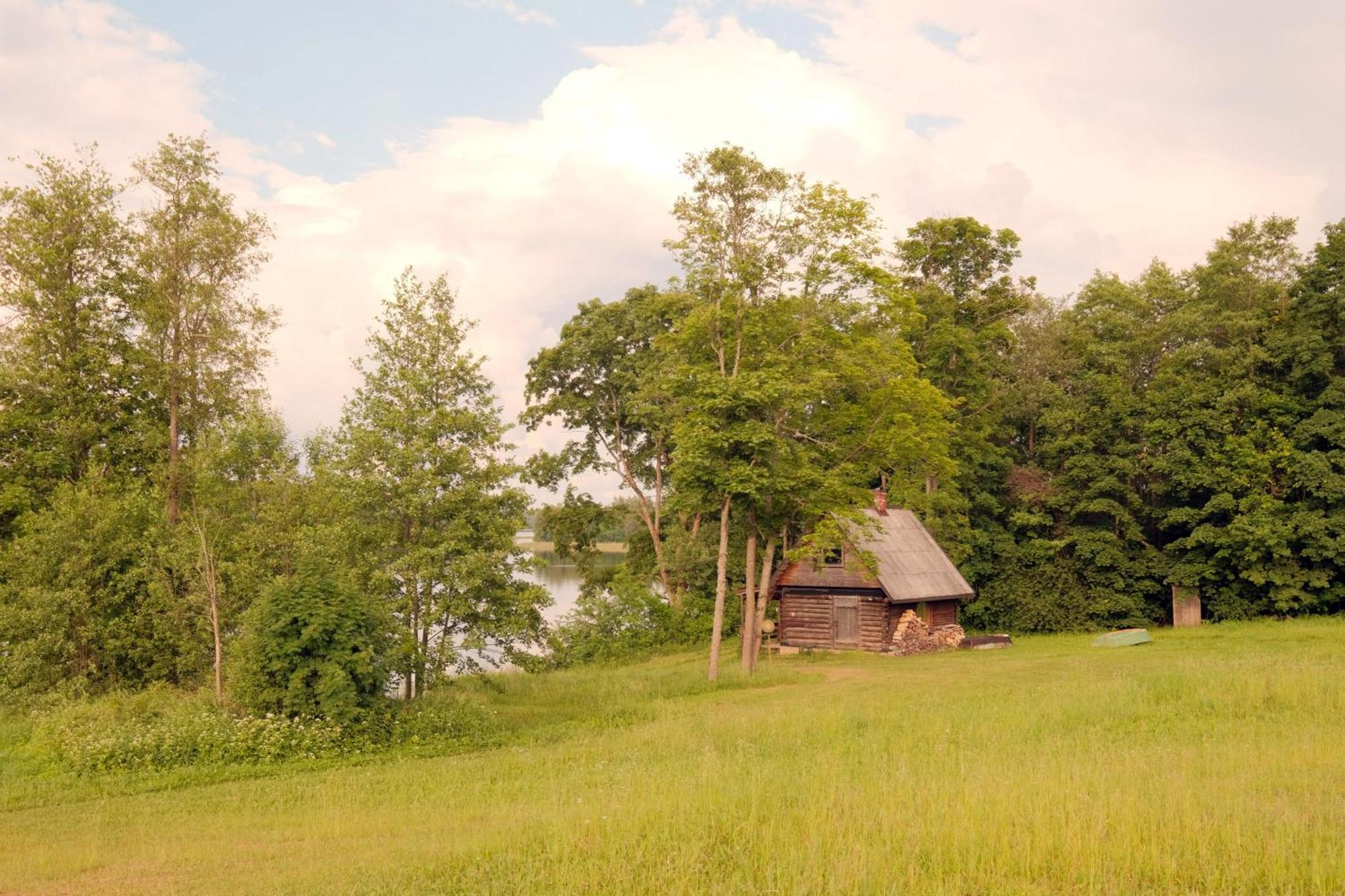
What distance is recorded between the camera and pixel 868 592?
3594 cm

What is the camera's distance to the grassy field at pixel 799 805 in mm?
7164

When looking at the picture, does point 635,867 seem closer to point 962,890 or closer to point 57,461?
point 962,890

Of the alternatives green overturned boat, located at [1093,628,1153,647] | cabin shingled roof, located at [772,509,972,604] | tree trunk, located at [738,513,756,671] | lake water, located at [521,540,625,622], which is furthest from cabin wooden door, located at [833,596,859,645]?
lake water, located at [521,540,625,622]

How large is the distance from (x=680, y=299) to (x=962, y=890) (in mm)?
22932

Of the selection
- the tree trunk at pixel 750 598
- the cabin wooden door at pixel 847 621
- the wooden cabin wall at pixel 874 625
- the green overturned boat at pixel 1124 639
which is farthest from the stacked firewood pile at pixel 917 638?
the tree trunk at pixel 750 598

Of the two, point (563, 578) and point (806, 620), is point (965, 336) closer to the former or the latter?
point (806, 620)

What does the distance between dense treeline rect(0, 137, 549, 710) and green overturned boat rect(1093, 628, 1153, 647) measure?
74.0ft

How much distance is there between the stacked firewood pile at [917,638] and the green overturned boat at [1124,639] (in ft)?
16.9

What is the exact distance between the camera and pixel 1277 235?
41.8 m

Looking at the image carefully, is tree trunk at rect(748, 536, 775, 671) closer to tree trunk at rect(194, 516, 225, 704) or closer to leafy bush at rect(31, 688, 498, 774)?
leafy bush at rect(31, 688, 498, 774)

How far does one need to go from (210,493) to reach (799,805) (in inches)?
780

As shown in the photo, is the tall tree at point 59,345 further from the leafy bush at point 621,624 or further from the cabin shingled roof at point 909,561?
the cabin shingled roof at point 909,561

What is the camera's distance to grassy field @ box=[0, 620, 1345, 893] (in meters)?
7.16

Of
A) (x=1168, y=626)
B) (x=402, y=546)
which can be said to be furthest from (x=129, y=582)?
(x=1168, y=626)
